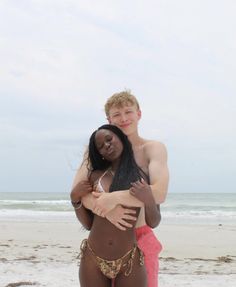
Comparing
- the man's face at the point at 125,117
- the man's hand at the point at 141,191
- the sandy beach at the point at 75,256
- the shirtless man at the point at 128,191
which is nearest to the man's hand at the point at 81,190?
the shirtless man at the point at 128,191

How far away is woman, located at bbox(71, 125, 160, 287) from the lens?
8.45 ft

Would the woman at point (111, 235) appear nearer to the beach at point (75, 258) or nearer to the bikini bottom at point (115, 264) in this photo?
the bikini bottom at point (115, 264)

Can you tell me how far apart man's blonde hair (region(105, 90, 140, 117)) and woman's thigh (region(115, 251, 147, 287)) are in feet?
2.94

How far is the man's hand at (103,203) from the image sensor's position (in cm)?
247

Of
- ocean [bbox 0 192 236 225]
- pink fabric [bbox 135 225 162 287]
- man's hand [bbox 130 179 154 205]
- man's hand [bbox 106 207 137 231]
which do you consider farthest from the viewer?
ocean [bbox 0 192 236 225]

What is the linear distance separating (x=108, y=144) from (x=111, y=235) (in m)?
0.52

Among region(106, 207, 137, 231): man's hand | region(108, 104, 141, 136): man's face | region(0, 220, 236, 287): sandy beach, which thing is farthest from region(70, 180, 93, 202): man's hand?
region(0, 220, 236, 287): sandy beach

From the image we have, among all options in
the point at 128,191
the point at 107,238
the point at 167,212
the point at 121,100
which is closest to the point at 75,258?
the point at 107,238

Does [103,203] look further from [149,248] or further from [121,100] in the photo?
[121,100]

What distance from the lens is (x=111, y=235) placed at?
2.59m

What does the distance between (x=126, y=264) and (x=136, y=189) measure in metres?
0.47

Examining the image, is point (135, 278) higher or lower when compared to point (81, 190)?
lower

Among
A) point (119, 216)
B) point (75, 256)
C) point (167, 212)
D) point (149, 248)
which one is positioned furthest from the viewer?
point (167, 212)

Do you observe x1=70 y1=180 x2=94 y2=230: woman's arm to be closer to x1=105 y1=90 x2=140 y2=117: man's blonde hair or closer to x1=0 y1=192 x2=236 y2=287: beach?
x1=0 y1=192 x2=236 y2=287: beach
